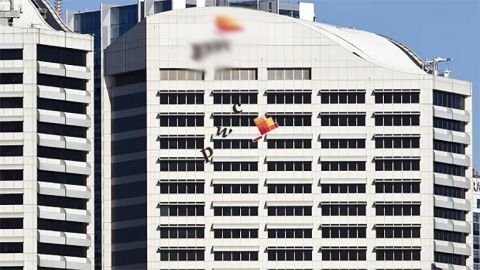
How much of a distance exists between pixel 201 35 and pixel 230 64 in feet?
34.7

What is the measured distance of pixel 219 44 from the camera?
5891 inches

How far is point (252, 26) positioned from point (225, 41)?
12363 mm

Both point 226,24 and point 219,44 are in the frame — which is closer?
point 219,44

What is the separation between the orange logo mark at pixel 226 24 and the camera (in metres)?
154

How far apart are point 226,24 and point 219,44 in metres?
8.53

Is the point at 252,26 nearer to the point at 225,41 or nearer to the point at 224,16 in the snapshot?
the point at 224,16

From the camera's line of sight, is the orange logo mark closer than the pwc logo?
No

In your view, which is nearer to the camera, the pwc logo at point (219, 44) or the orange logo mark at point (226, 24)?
the pwc logo at point (219, 44)

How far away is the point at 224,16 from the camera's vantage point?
162125 millimetres

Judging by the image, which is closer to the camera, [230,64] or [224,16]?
[230,64]

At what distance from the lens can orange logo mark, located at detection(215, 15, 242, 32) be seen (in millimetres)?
153688

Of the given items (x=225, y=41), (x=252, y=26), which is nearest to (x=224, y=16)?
(x=252, y=26)

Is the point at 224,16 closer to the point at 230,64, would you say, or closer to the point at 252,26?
the point at 252,26

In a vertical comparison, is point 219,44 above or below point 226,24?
below
